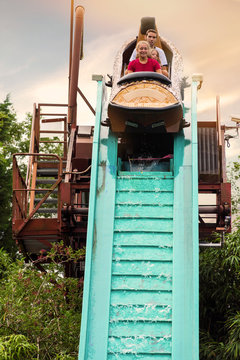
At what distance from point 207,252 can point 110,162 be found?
250cm

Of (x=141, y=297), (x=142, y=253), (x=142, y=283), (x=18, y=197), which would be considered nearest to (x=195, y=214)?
(x=142, y=253)

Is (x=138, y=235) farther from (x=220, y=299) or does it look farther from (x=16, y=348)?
(x=220, y=299)

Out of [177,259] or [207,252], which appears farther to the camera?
[207,252]

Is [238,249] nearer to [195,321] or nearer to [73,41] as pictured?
[195,321]

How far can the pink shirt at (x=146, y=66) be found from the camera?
6.97m

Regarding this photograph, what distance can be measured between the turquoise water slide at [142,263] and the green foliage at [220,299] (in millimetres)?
1473

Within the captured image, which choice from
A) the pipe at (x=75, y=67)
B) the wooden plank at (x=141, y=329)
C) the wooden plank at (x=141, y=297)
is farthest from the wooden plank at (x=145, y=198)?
the pipe at (x=75, y=67)

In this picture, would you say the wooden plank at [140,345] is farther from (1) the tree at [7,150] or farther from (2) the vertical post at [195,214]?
(1) the tree at [7,150]

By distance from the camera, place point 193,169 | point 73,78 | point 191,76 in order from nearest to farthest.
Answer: point 193,169
point 191,76
point 73,78

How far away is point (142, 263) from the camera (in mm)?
→ 5484

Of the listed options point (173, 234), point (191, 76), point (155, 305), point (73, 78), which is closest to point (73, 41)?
point (73, 78)

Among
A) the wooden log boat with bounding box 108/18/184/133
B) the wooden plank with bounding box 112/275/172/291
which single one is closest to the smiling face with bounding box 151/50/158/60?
the wooden log boat with bounding box 108/18/184/133

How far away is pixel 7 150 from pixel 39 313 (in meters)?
11.5

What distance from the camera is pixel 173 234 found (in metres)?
5.59
